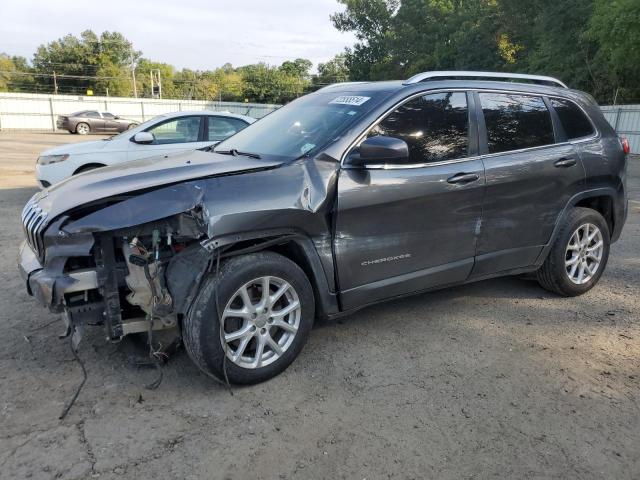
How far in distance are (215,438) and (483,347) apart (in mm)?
2076

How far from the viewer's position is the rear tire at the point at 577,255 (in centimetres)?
456

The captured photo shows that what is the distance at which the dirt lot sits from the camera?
252 centimetres

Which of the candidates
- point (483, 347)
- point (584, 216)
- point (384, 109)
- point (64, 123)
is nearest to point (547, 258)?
point (584, 216)

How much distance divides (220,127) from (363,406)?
6273mm

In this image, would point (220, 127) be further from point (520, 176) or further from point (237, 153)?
point (520, 176)

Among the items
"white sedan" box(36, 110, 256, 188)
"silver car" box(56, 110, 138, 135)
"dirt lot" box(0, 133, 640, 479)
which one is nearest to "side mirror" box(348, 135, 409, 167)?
"dirt lot" box(0, 133, 640, 479)

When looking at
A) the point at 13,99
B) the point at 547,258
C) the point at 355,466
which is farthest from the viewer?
the point at 13,99

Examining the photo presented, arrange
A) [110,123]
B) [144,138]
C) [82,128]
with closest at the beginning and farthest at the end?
[144,138], [82,128], [110,123]

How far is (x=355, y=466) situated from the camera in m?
2.50

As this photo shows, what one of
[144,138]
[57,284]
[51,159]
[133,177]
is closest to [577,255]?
[133,177]

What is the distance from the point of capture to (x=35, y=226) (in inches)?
120

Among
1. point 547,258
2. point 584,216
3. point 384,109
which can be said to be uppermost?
point 384,109

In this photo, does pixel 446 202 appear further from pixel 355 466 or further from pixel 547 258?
pixel 355 466

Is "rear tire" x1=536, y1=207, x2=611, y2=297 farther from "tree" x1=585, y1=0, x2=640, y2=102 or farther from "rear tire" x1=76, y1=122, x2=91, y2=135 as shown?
"rear tire" x1=76, y1=122, x2=91, y2=135
